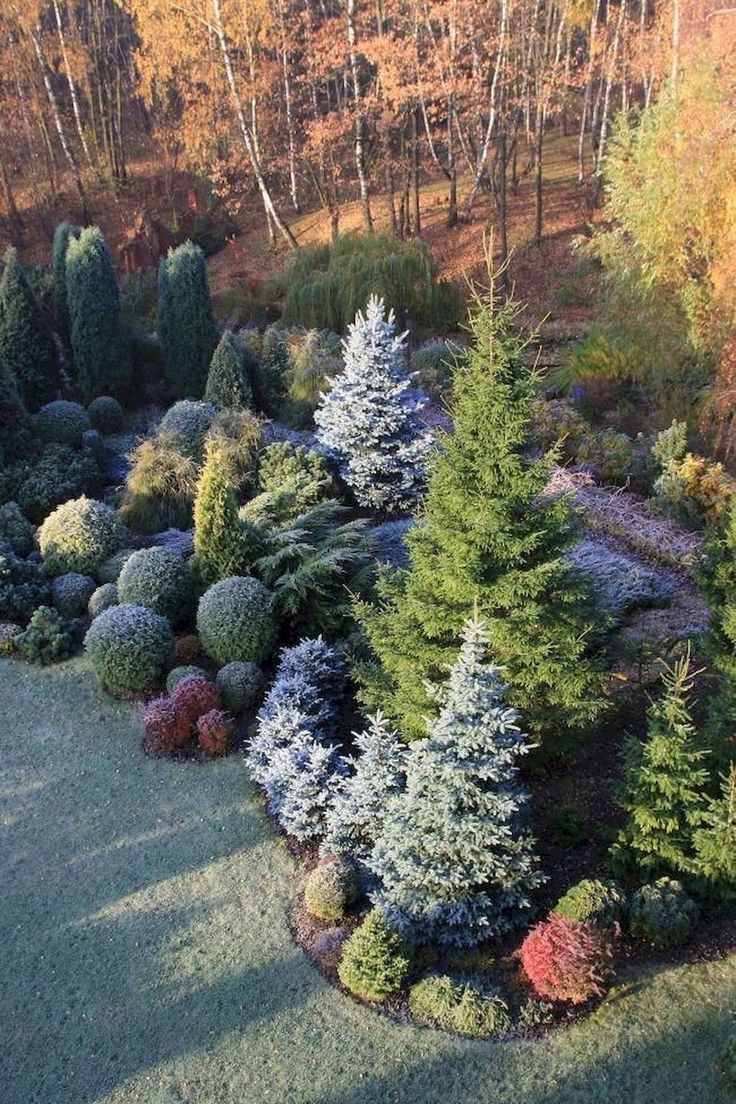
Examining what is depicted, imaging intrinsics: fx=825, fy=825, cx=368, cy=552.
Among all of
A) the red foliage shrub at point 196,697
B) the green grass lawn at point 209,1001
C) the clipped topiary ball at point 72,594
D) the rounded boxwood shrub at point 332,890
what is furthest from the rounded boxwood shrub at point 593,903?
the clipped topiary ball at point 72,594

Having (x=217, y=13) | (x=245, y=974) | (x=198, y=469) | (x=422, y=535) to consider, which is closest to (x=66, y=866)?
(x=245, y=974)

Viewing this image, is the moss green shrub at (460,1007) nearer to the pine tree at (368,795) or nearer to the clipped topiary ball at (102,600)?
the pine tree at (368,795)

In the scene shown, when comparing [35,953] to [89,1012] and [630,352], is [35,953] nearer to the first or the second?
[89,1012]

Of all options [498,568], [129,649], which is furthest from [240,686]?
[498,568]

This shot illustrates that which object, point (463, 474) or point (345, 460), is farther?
point (345, 460)

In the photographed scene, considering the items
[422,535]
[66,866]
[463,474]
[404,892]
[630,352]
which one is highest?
[463,474]

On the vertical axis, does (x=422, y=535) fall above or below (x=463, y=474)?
below

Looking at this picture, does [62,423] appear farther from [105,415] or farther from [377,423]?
[377,423]

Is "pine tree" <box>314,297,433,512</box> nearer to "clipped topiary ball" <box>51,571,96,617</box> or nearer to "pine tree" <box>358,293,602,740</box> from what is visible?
"clipped topiary ball" <box>51,571,96,617</box>
